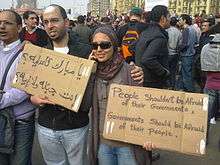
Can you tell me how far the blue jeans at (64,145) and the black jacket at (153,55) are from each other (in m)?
1.73

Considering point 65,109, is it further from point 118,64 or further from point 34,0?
point 34,0

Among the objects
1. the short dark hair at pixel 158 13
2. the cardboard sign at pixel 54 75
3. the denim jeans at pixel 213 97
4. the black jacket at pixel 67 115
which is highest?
the short dark hair at pixel 158 13

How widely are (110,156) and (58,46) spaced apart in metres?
0.91

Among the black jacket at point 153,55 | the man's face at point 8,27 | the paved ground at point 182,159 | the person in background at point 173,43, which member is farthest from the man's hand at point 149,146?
the person in background at point 173,43

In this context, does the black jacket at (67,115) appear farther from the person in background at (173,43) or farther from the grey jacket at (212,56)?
the person in background at (173,43)

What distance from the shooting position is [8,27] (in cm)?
349

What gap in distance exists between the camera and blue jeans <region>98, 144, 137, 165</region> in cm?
307

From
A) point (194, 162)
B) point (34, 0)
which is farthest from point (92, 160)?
point (34, 0)

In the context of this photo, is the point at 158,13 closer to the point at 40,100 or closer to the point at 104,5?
the point at 40,100

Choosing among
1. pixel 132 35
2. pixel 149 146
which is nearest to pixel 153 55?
pixel 149 146

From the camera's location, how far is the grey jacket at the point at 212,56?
5.61m

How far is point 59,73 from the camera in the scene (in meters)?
3.18

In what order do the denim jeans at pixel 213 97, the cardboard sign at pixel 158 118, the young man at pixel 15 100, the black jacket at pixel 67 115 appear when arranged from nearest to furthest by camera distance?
the cardboard sign at pixel 158 118, the black jacket at pixel 67 115, the young man at pixel 15 100, the denim jeans at pixel 213 97

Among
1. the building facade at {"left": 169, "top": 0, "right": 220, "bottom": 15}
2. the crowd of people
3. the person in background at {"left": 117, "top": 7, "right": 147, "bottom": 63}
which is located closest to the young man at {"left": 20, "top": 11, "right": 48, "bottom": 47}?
the person in background at {"left": 117, "top": 7, "right": 147, "bottom": 63}
